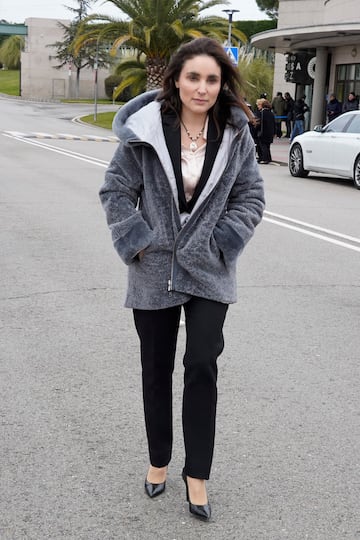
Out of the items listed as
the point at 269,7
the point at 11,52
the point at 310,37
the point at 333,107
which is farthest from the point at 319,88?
the point at 11,52

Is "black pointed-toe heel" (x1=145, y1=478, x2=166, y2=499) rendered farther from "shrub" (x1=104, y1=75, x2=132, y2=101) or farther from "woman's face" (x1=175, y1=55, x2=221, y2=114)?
"shrub" (x1=104, y1=75, x2=132, y2=101)

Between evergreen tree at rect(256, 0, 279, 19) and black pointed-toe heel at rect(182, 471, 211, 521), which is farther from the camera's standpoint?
evergreen tree at rect(256, 0, 279, 19)

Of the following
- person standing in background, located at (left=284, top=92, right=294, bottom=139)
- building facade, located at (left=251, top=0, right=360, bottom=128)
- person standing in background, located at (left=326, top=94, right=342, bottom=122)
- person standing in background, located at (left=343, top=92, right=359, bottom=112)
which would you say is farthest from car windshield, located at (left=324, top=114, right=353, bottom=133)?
person standing in background, located at (left=284, top=92, right=294, bottom=139)

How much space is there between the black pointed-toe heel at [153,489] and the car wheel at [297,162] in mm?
15925

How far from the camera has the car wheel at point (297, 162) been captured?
19.1 meters

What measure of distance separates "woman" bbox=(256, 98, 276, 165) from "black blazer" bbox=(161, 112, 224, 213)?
19429 mm

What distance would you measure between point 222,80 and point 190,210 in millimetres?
517

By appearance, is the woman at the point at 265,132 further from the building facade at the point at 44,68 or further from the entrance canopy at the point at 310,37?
the building facade at the point at 44,68

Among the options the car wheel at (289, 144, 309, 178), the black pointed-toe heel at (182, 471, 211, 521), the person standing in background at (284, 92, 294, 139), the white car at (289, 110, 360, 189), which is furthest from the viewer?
the person standing in background at (284, 92, 294, 139)

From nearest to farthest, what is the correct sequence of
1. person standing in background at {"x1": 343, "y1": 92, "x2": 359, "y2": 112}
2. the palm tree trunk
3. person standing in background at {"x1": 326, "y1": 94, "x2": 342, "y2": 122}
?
person standing in background at {"x1": 343, "y1": 92, "x2": 359, "y2": 112} → person standing in background at {"x1": 326, "y1": 94, "x2": 342, "y2": 122} → the palm tree trunk

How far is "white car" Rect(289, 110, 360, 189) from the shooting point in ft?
57.0

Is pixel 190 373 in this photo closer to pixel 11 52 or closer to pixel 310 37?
pixel 310 37

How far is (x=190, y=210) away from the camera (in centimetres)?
338

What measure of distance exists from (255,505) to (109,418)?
1173 mm
